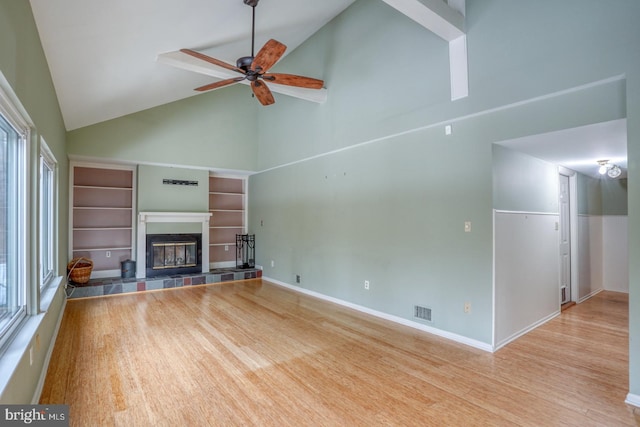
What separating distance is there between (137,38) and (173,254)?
470cm

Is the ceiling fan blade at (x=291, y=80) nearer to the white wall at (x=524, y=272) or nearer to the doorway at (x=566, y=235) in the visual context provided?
the white wall at (x=524, y=272)

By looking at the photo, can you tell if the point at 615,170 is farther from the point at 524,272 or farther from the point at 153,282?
the point at 153,282

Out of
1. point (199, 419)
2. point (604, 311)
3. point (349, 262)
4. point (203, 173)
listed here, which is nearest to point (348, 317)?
point (349, 262)

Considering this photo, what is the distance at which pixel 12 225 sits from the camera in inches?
89.7

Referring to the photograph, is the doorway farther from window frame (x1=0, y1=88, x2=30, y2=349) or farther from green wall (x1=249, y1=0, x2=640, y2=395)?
window frame (x1=0, y1=88, x2=30, y2=349)

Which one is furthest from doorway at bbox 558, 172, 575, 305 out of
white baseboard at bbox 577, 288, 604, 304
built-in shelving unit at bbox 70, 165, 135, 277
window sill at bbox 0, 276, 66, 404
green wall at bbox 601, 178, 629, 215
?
built-in shelving unit at bbox 70, 165, 135, 277

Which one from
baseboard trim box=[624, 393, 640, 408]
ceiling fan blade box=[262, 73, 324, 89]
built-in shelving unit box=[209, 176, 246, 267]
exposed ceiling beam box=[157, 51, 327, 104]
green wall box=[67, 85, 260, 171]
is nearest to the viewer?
baseboard trim box=[624, 393, 640, 408]

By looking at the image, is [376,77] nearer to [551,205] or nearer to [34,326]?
[551,205]

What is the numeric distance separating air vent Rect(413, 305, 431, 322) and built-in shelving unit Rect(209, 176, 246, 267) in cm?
512

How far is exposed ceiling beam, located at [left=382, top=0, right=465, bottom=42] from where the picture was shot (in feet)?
9.78

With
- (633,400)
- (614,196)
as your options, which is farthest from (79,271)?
(614,196)

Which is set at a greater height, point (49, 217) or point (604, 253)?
point (49, 217)

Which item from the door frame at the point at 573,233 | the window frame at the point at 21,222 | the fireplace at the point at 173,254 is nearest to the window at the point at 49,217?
the window frame at the point at 21,222

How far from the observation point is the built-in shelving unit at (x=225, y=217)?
24.9ft
